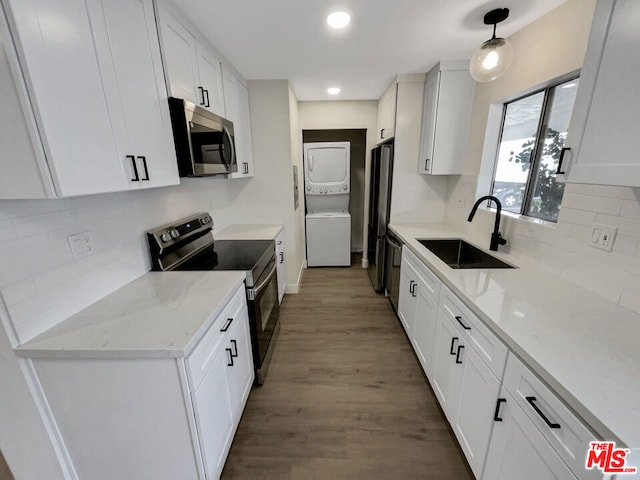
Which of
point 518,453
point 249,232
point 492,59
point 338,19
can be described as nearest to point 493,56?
point 492,59

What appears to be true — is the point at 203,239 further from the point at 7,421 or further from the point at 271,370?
the point at 7,421

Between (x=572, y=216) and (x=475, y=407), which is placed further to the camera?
(x=572, y=216)

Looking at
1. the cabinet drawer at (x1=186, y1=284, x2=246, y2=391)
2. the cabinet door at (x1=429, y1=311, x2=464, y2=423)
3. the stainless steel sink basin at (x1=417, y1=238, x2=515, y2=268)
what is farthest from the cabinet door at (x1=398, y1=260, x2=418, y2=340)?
the cabinet drawer at (x1=186, y1=284, x2=246, y2=391)

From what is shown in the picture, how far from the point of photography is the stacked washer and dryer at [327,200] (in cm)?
389

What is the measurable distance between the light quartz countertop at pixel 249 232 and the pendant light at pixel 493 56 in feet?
6.39

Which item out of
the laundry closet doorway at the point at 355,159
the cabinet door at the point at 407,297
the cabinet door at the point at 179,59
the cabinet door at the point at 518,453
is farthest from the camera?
the laundry closet doorway at the point at 355,159

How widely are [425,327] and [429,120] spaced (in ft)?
6.36

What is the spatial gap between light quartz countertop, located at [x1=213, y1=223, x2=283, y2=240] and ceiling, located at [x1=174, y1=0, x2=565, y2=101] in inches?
60.5

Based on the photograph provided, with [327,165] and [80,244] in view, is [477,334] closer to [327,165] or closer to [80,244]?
[80,244]

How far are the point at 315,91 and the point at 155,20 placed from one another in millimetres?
2119

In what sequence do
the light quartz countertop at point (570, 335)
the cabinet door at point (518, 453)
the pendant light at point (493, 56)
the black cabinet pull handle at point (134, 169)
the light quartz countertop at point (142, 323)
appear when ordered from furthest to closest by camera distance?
the pendant light at point (493, 56), the black cabinet pull handle at point (134, 169), the light quartz countertop at point (142, 323), the cabinet door at point (518, 453), the light quartz countertop at point (570, 335)

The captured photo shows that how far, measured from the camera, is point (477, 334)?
1.18m


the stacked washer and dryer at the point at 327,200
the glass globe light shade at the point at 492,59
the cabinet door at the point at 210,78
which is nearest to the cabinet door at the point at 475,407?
the glass globe light shade at the point at 492,59

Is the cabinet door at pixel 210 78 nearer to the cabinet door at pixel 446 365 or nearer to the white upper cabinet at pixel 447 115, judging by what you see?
the white upper cabinet at pixel 447 115
